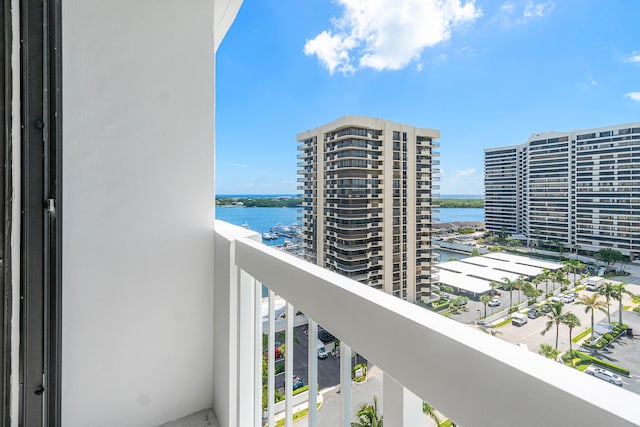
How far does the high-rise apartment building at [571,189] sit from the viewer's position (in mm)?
446

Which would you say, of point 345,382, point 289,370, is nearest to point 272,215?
point 289,370

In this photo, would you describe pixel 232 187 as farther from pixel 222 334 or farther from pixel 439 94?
pixel 439 94

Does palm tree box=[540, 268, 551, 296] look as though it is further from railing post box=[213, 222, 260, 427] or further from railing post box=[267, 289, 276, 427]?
railing post box=[213, 222, 260, 427]

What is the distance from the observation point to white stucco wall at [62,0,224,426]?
1.32 m

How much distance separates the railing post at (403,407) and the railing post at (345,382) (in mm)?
134

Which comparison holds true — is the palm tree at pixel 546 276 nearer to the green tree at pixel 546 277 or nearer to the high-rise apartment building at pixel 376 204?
the green tree at pixel 546 277

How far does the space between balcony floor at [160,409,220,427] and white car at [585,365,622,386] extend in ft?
5.18

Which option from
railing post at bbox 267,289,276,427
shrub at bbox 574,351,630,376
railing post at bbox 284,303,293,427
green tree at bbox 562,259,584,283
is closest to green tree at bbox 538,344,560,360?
shrub at bbox 574,351,630,376

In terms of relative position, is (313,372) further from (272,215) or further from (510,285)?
(272,215)

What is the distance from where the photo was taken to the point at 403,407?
0.47 m

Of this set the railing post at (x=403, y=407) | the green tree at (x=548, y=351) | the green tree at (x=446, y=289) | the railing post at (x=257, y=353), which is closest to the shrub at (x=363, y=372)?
the railing post at (x=403, y=407)

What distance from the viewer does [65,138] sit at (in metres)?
1.29

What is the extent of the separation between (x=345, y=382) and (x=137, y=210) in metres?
1.25

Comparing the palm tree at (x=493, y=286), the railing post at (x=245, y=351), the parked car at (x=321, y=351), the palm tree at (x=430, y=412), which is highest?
the palm tree at (x=493, y=286)
